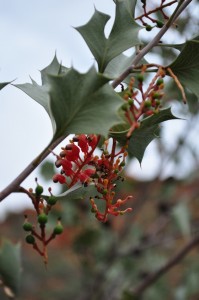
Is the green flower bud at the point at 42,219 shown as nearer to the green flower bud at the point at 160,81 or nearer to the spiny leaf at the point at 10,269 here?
the green flower bud at the point at 160,81

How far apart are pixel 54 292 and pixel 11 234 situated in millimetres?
2395

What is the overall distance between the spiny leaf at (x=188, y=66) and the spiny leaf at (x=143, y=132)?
122 mm

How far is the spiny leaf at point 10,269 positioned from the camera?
5.41 ft

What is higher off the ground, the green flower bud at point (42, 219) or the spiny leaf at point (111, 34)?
the spiny leaf at point (111, 34)

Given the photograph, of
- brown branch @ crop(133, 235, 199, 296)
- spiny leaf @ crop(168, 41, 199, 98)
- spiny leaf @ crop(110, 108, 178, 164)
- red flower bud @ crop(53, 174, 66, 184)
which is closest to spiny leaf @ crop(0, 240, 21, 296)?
red flower bud @ crop(53, 174, 66, 184)

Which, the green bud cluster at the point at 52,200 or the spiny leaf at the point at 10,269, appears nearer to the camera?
the green bud cluster at the point at 52,200

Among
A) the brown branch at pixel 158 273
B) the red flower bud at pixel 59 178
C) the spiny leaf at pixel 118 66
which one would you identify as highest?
the spiny leaf at pixel 118 66

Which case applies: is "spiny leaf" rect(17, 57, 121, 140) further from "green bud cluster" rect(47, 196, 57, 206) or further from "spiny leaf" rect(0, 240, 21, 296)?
"spiny leaf" rect(0, 240, 21, 296)

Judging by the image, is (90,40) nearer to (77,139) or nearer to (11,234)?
(77,139)

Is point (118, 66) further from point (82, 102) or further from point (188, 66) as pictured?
point (82, 102)

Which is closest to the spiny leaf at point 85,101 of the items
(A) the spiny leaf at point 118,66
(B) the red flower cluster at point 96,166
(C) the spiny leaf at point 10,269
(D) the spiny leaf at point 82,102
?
(D) the spiny leaf at point 82,102

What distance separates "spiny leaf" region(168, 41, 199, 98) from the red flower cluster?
22cm

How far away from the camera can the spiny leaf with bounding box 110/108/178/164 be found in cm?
112

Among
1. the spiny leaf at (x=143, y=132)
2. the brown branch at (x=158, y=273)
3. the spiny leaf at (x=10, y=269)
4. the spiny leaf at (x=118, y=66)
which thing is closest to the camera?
the spiny leaf at (x=143, y=132)
